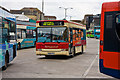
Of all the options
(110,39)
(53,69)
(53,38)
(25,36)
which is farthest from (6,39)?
(25,36)

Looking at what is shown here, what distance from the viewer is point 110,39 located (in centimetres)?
852

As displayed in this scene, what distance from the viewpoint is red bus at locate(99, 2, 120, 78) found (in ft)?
27.0

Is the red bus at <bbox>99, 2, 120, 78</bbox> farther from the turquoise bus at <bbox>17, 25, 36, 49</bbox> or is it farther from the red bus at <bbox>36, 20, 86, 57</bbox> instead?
the turquoise bus at <bbox>17, 25, 36, 49</bbox>

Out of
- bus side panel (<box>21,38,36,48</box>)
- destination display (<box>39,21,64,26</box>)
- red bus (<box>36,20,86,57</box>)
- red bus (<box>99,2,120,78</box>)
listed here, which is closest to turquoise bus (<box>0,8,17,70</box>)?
red bus (<box>36,20,86,57</box>)

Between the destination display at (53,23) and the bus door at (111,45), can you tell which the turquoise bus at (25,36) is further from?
the bus door at (111,45)

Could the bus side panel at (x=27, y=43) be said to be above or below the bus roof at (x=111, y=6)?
below

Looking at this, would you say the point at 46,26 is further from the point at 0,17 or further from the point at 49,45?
the point at 0,17

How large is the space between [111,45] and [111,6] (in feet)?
4.15

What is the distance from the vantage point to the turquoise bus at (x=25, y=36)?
2805 cm

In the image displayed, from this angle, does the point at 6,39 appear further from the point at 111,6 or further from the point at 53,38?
the point at 53,38

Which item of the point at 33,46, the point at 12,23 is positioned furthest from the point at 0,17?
the point at 33,46

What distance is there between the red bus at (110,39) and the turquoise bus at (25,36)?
64.9 ft

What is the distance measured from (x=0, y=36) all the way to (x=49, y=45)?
665cm

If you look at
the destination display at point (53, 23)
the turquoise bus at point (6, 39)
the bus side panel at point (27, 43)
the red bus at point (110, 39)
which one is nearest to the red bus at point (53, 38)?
the destination display at point (53, 23)
